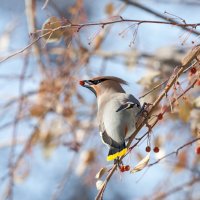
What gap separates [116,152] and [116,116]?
0.14 metres

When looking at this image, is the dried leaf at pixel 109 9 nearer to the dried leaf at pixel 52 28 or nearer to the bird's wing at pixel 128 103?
the bird's wing at pixel 128 103

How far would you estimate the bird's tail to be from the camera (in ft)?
5.43

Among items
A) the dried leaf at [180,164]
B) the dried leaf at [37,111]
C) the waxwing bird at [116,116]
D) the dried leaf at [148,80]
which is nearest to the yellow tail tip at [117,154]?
the waxwing bird at [116,116]

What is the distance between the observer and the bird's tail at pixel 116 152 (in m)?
1.66

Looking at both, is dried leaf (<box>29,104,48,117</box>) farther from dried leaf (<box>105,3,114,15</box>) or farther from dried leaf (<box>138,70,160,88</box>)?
dried leaf (<box>138,70,160,88</box>)

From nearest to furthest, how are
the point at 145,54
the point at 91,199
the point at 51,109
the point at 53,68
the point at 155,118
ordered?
1. the point at 155,118
2. the point at 51,109
3. the point at 53,68
4. the point at 145,54
5. the point at 91,199

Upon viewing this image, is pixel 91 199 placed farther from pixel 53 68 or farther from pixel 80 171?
pixel 53 68

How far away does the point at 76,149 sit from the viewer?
2740 mm

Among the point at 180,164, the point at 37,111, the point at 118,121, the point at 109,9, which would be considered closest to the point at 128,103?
the point at 118,121

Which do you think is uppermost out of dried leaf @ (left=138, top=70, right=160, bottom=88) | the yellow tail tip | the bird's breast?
dried leaf @ (left=138, top=70, right=160, bottom=88)

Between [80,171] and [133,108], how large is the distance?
1.61 metres

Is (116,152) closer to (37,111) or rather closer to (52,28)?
(52,28)

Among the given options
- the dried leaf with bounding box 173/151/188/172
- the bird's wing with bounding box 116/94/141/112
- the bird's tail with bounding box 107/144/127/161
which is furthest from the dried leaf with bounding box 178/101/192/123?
the dried leaf with bounding box 173/151/188/172

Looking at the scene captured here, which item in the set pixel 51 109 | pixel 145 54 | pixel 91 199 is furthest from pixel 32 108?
pixel 91 199
